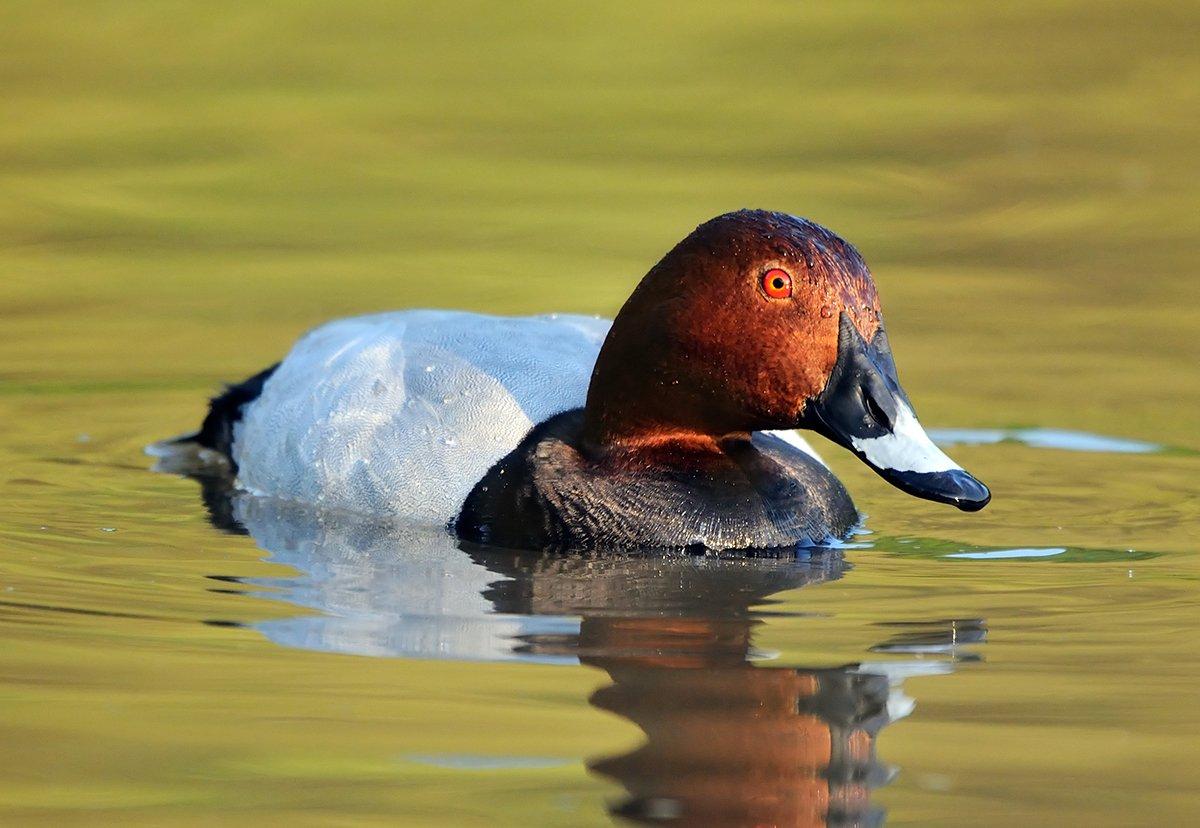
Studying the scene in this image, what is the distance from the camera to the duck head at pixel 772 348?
548 centimetres

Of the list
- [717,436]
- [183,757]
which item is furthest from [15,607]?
[717,436]

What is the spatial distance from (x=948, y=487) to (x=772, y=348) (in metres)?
0.66

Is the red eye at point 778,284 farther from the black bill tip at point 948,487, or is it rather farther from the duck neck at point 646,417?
the black bill tip at point 948,487

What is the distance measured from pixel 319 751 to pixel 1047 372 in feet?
15.7

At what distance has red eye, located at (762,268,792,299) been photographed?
5.54 meters

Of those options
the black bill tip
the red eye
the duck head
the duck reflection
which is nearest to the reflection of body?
the duck reflection

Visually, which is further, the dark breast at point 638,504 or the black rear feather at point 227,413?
the black rear feather at point 227,413

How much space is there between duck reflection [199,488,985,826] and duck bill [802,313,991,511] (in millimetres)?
378

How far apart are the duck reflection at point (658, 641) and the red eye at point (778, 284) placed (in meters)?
0.76

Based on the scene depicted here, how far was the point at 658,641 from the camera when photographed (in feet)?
15.6

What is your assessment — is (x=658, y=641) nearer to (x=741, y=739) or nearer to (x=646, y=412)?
(x=741, y=739)

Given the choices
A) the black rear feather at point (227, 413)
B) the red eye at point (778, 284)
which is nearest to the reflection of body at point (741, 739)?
the red eye at point (778, 284)

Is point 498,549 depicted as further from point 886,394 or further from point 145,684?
point 145,684

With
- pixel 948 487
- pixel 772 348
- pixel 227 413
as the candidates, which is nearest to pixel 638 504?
pixel 772 348
